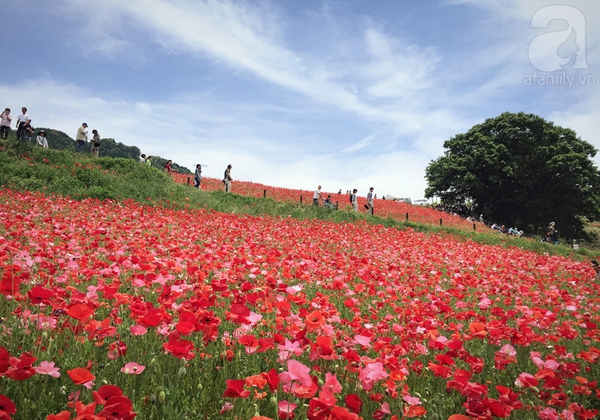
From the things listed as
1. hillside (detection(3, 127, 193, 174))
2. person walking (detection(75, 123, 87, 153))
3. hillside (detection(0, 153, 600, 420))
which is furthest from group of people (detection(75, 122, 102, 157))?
hillside (detection(3, 127, 193, 174))

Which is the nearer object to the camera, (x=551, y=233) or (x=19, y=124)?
(x=19, y=124)

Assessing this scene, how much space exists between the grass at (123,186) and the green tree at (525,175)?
1411 centimetres

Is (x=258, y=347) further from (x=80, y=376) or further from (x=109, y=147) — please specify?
(x=109, y=147)

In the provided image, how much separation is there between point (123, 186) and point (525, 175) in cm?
3381

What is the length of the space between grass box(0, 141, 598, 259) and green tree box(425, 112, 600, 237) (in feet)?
46.3

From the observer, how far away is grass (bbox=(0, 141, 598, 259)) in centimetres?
1434

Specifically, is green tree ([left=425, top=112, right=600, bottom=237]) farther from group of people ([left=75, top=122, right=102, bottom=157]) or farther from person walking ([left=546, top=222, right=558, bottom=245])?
group of people ([left=75, top=122, right=102, bottom=157])

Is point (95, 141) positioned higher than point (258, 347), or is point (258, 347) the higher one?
point (95, 141)

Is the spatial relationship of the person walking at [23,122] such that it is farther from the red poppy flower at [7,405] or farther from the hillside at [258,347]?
the red poppy flower at [7,405]

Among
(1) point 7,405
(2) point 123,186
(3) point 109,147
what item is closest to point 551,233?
(2) point 123,186

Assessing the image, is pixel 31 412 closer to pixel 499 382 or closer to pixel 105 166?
pixel 499 382

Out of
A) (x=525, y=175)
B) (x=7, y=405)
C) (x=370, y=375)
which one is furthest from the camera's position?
(x=525, y=175)

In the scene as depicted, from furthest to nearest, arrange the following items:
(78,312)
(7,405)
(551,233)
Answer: (551,233) → (78,312) → (7,405)

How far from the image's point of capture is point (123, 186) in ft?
51.2
